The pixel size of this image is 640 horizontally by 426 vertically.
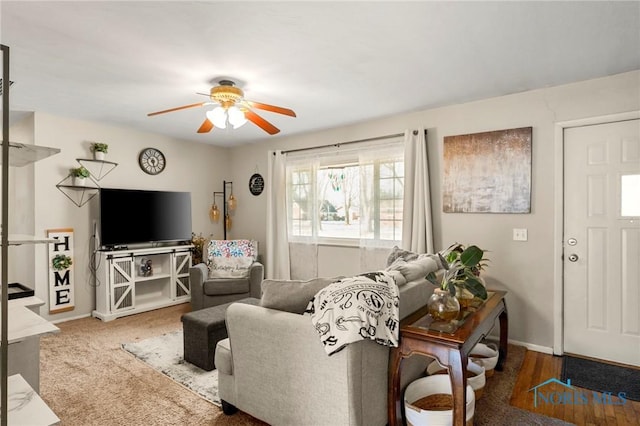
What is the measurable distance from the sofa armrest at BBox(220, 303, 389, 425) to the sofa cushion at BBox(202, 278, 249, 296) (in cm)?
206

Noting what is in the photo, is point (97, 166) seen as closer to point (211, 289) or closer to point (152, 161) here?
point (152, 161)

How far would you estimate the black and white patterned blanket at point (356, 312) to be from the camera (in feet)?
5.63

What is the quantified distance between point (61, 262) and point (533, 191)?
5.05m

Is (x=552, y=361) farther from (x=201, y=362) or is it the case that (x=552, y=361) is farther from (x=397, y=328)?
(x=201, y=362)

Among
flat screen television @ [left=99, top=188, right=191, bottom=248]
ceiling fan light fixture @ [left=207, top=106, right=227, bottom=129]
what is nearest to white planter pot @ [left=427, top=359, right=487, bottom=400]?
ceiling fan light fixture @ [left=207, top=106, right=227, bottom=129]

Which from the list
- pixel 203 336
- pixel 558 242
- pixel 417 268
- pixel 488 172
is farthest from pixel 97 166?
pixel 558 242

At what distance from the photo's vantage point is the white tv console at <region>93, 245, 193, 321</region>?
424cm

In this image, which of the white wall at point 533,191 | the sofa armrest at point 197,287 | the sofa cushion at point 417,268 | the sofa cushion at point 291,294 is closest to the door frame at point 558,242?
the white wall at point 533,191

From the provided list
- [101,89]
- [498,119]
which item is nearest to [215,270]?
[101,89]

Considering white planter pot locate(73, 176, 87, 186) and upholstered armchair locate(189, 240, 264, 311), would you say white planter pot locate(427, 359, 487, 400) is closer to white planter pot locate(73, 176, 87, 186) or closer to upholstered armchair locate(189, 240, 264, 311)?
upholstered armchair locate(189, 240, 264, 311)

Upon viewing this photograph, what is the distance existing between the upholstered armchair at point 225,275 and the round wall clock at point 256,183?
0.97m

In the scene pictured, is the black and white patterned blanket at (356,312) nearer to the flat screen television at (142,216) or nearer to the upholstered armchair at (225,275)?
the upholstered armchair at (225,275)

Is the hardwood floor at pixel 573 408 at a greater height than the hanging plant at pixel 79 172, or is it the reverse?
the hanging plant at pixel 79 172

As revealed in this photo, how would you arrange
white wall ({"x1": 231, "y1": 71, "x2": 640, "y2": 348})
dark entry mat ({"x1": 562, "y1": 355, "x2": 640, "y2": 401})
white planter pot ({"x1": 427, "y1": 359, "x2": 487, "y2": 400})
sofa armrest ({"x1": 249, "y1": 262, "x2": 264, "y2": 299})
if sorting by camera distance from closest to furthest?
→ white planter pot ({"x1": 427, "y1": 359, "x2": 487, "y2": 400}) < dark entry mat ({"x1": 562, "y1": 355, "x2": 640, "y2": 401}) < white wall ({"x1": 231, "y1": 71, "x2": 640, "y2": 348}) < sofa armrest ({"x1": 249, "y1": 262, "x2": 264, "y2": 299})
